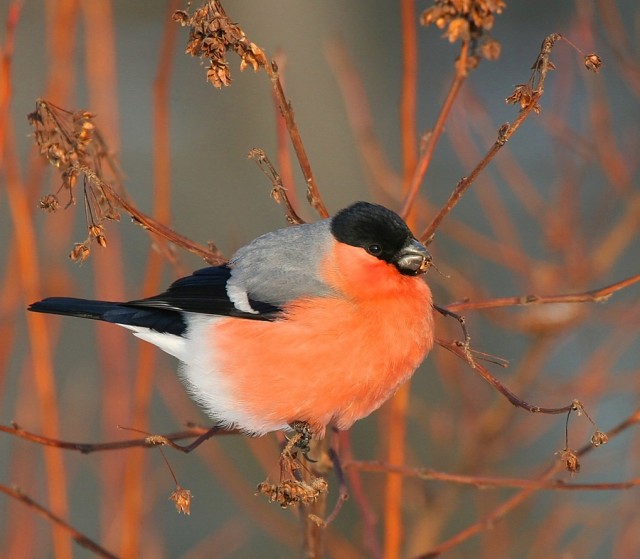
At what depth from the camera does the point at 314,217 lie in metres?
3.94

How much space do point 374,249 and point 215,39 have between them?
73 centimetres

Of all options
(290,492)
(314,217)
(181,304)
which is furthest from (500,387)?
(314,217)

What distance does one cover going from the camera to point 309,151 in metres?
5.85

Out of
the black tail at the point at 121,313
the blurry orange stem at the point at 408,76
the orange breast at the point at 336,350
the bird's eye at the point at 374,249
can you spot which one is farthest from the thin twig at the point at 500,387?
the black tail at the point at 121,313

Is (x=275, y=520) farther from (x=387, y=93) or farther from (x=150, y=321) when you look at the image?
(x=387, y=93)

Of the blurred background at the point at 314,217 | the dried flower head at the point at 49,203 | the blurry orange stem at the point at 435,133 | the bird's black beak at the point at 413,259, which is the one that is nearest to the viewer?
the dried flower head at the point at 49,203

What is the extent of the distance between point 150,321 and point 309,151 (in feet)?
11.5

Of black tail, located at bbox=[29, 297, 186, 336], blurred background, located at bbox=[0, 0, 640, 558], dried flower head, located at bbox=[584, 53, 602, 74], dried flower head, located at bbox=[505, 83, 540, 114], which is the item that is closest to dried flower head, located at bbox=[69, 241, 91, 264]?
blurred background, located at bbox=[0, 0, 640, 558]

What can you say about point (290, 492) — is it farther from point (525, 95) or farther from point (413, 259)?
point (525, 95)

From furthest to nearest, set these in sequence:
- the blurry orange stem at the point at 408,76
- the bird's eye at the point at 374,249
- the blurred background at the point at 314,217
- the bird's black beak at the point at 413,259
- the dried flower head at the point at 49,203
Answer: the blurred background at the point at 314,217 → the bird's eye at the point at 374,249 → the bird's black beak at the point at 413,259 → the blurry orange stem at the point at 408,76 → the dried flower head at the point at 49,203

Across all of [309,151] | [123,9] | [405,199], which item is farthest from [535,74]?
[123,9]

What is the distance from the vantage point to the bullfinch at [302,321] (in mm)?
2139

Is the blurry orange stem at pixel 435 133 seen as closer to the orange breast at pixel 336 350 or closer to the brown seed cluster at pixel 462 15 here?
the brown seed cluster at pixel 462 15

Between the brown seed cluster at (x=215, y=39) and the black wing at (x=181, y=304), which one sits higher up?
the brown seed cluster at (x=215, y=39)
